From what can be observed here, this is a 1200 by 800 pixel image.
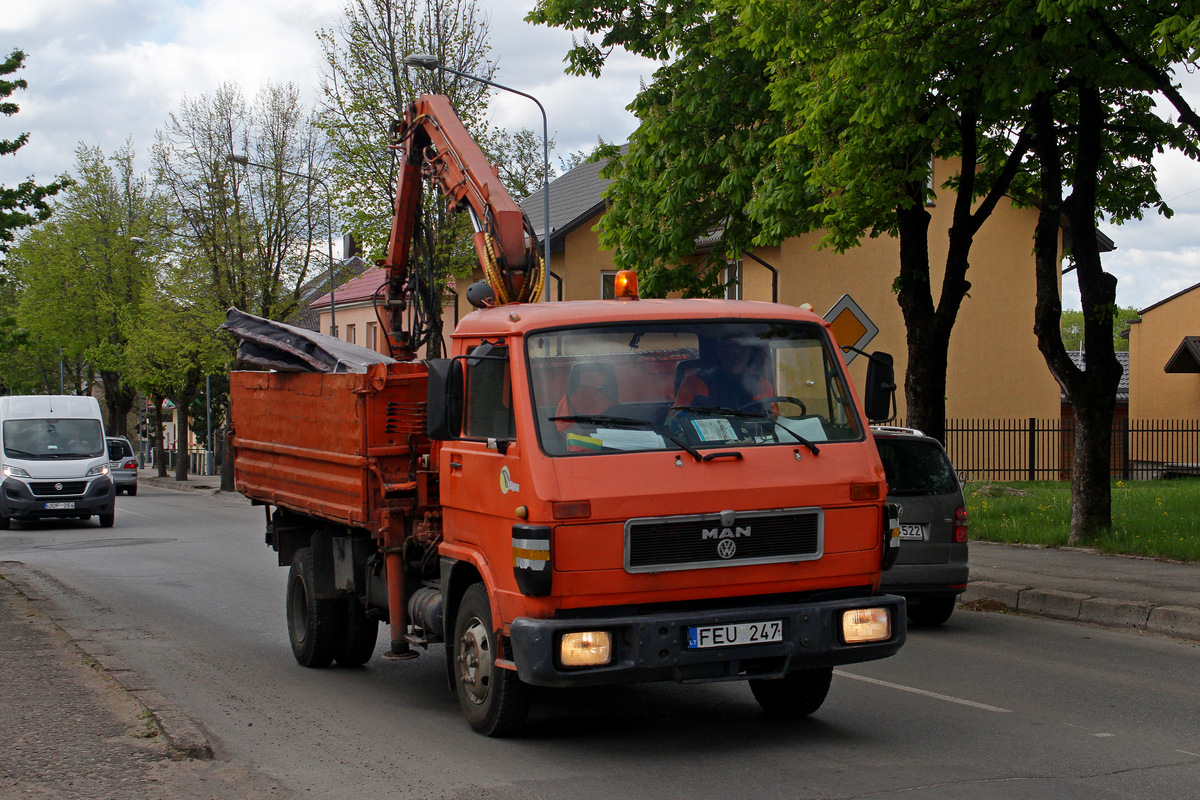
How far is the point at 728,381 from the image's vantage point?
6.43m

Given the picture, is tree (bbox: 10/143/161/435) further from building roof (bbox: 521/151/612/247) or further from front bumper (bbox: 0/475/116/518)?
front bumper (bbox: 0/475/116/518)

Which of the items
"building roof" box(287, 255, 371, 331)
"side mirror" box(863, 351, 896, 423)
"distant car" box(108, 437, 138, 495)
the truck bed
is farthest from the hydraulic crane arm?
"distant car" box(108, 437, 138, 495)

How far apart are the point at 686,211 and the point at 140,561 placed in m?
Result: 9.11

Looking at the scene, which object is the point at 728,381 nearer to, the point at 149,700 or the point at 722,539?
the point at 722,539

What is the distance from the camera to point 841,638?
20.4 feet

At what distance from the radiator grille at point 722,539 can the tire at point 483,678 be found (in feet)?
3.08

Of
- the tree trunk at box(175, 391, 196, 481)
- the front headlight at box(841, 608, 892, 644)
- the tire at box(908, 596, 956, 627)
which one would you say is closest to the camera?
the front headlight at box(841, 608, 892, 644)

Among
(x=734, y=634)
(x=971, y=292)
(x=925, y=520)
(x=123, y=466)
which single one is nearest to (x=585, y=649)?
(x=734, y=634)

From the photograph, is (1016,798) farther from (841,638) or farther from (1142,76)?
(1142,76)

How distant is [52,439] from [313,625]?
1786 cm

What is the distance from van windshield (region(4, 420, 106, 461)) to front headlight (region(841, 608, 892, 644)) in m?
21.5

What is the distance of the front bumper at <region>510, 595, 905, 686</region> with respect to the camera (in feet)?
19.1

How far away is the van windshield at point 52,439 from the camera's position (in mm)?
24234

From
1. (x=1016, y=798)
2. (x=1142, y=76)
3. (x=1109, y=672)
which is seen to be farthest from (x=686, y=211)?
(x=1016, y=798)
